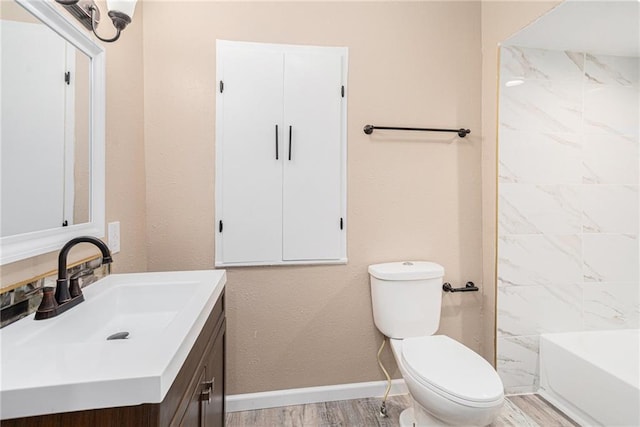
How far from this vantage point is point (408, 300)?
1.66 metres

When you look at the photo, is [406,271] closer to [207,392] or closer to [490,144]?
[490,144]

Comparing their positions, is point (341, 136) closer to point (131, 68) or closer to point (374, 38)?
point (374, 38)

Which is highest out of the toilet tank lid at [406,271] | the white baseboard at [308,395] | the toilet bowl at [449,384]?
the toilet tank lid at [406,271]

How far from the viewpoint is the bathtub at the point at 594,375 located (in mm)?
1426

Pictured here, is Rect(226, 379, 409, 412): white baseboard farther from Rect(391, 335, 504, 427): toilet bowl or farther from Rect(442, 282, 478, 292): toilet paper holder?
Rect(442, 282, 478, 292): toilet paper holder

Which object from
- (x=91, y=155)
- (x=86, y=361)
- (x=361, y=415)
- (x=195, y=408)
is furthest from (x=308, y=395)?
(x=91, y=155)

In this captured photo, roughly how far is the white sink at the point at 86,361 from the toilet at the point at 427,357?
3.00 ft

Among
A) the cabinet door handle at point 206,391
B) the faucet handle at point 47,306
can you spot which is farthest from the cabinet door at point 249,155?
the faucet handle at point 47,306

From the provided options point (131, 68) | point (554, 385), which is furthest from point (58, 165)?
point (554, 385)

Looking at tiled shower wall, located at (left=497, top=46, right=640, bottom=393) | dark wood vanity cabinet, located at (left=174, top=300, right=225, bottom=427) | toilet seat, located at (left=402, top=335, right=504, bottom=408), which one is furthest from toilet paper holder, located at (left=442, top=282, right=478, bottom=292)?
dark wood vanity cabinet, located at (left=174, top=300, right=225, bottom=427)

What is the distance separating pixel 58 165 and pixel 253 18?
4.00ft

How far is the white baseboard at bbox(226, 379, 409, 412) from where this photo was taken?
1721 millimetres

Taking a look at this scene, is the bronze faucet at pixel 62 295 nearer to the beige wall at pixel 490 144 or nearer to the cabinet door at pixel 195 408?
the cabinet door at pixel 195 408

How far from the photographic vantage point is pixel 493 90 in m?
1.82
